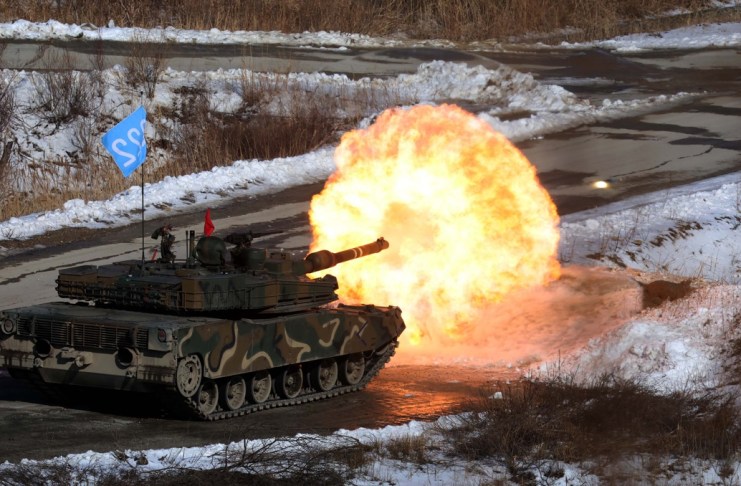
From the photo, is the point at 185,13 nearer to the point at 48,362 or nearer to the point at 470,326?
the point at 470,326

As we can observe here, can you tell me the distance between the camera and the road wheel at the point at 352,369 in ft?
57.9

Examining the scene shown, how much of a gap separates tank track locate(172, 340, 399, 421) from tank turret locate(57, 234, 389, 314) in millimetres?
1163

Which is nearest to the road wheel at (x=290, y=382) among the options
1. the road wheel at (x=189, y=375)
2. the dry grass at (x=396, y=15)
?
the road wheel at (x=189, y=375)

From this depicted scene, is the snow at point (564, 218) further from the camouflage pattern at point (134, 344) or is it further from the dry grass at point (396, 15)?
the camouflage pattern at point (134, 344)

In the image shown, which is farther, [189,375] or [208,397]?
[208,397]

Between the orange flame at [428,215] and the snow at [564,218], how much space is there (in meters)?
2.87

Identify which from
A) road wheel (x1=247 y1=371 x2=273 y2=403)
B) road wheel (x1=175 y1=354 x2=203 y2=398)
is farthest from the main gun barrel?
road wheel (x1=175 y1=354 x2=203 y2=398)

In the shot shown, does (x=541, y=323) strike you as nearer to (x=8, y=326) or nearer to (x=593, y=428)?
(x=593, y=428)

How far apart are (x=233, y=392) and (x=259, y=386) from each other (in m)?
0.49

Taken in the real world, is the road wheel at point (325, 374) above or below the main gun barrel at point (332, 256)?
below

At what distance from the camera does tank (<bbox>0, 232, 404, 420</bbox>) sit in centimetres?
1495

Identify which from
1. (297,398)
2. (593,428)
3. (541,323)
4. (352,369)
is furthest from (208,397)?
(541,323)

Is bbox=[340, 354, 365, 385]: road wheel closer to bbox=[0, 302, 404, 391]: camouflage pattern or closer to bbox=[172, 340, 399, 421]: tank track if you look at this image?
bbox=[172, 340, 399, 421]: tank track

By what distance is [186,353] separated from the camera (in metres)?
14.9
